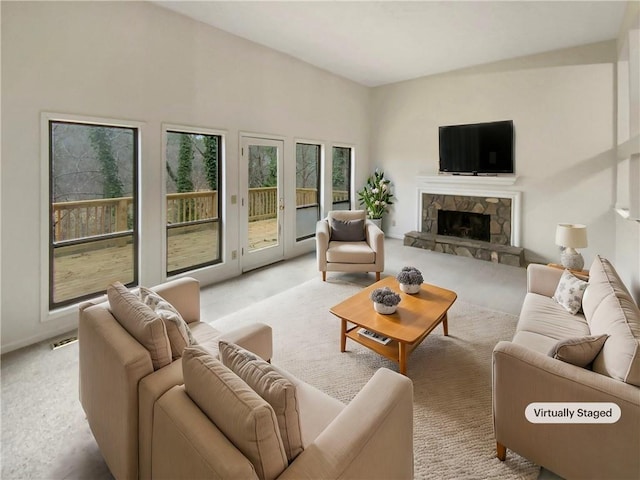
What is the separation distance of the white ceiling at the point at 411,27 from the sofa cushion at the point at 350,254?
2803 millimetres

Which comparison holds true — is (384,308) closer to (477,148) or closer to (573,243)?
(573,243)

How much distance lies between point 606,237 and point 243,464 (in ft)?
19.4

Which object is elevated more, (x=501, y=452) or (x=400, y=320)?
(x=400, y=320)

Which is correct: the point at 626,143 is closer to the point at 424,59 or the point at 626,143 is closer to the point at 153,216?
the point at 424,59

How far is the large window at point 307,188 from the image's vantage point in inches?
233

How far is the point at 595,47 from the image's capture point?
4.76m

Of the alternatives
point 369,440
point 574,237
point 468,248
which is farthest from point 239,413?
point 468,248

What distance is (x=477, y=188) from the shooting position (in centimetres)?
598

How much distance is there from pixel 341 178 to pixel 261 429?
20.7ft

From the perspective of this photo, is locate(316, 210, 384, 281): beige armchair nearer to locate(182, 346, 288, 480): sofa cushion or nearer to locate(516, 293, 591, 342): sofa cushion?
locate(516, 293, 591, 342): sofa cushion

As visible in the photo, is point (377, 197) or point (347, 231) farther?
point (377, 197)

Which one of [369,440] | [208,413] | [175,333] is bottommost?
[369,440]

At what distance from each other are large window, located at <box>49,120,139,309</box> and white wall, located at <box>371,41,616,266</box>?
17.0ft

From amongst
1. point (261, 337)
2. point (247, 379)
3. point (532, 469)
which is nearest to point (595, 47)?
point (532, 469)
